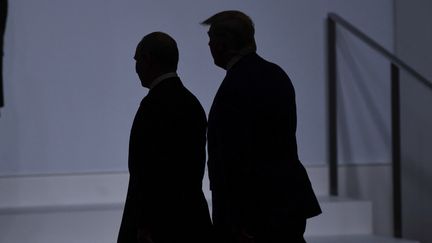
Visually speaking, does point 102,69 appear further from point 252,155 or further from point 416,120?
point 252,155

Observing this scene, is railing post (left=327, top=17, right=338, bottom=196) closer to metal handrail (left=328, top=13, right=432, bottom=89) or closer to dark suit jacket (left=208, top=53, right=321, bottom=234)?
metal handrail (left=328, top=13, right=432, bottom=89)

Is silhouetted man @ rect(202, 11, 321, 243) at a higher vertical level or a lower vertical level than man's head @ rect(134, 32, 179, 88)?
lower

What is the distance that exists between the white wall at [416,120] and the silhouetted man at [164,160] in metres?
2.82

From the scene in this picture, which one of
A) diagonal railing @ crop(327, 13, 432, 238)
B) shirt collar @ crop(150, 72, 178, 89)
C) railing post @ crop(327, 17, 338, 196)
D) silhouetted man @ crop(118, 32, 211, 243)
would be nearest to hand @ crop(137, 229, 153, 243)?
silhouetted man @ crop(118, 32, 211, 243)

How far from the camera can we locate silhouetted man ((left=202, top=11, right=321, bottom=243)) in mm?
2297

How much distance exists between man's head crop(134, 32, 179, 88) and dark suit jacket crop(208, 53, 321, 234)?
212 mm

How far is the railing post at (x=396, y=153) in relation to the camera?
14.7 ft

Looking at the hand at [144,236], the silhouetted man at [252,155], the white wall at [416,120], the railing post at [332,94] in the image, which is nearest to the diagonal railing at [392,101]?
the railing post at [332,94]

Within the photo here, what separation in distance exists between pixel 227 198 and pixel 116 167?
232 cm

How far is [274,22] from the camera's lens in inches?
191

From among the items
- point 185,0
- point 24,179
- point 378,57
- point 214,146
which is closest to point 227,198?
point 214,146

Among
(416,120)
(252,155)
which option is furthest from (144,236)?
(416,120)

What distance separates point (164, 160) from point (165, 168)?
0.02 meters

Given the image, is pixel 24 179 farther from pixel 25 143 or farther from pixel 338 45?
pixel 338 45
